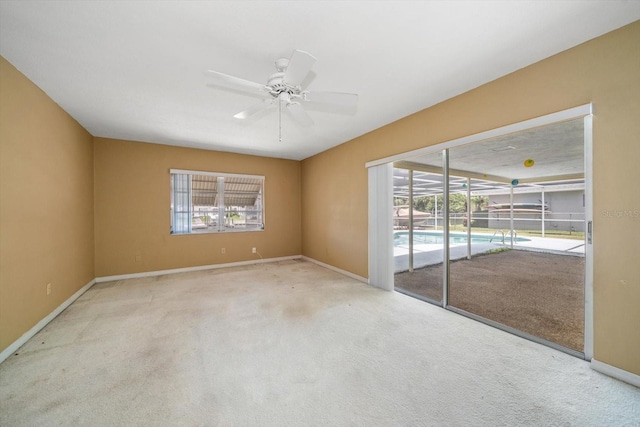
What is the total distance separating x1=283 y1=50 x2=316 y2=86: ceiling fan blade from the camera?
1.54 meters

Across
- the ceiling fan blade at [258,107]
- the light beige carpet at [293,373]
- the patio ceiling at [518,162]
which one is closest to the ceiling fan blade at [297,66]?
the ceiling fan blade at [258,107]

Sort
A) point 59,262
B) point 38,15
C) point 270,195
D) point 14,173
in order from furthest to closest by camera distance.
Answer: point 270,195 < point 59,262 < point 14,173 < point 38,15

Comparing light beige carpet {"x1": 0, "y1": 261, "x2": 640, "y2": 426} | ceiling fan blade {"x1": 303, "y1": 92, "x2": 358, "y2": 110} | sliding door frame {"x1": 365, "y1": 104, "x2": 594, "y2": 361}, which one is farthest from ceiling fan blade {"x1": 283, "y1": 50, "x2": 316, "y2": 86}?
light beige carpet {"x1": 0, "y1": 261, "x2": 640, "y2": 426}

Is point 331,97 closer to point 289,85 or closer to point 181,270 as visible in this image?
point 289,85

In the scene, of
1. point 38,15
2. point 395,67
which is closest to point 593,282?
point 395,67

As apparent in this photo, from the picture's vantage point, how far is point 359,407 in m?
1.49

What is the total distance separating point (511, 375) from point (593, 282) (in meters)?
0.97

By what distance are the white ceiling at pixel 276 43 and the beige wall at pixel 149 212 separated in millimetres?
1603

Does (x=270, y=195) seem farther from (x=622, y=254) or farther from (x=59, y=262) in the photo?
(x=622, y=254)

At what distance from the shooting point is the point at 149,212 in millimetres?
4500

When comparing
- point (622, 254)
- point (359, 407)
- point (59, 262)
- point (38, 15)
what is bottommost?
point (359, 407)

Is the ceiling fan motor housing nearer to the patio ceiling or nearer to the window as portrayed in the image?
the patio ceiling

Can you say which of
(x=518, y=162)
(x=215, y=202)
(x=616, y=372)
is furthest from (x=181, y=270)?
(x=518, y=162)

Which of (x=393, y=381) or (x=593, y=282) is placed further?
(x=593, y=282)
